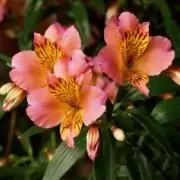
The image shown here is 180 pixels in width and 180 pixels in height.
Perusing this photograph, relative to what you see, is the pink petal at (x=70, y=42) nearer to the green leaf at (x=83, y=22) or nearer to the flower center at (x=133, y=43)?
the flower center at (x=133, y=43)

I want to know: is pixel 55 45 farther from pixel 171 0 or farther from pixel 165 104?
pixel 171 0

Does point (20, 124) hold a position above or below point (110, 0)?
below

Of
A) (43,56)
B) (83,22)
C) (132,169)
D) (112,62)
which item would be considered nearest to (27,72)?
(43,56)

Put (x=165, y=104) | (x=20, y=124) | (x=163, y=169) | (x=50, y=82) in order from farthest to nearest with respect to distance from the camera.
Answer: (x=20, y=124)
(x=163, y=169)
(x=165, y=104)
(x=50, y=82)

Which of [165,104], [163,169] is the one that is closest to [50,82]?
[165,104]

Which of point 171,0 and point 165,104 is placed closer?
point 165,104
